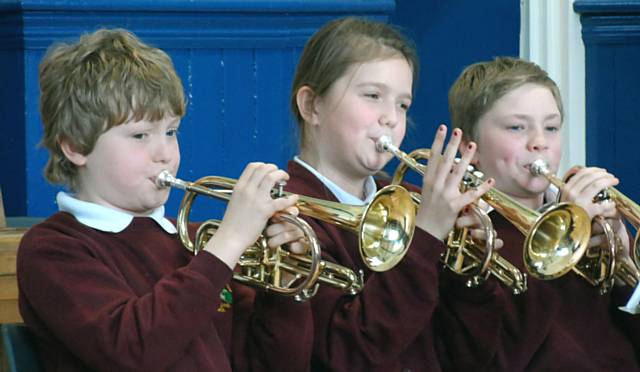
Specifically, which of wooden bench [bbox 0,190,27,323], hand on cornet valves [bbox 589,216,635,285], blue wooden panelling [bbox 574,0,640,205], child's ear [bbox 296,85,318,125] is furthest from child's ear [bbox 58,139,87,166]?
blue wooden panelling [bbox 574,0,640,205]

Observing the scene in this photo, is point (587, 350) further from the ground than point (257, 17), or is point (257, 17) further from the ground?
point (257, 17)

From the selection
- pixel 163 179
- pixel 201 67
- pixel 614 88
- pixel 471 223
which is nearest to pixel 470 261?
pixel 471 223

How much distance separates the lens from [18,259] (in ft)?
7.82

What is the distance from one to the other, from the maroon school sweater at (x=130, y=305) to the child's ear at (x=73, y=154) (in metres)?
0.11

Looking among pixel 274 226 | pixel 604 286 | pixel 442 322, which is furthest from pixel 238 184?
pixel 604 286

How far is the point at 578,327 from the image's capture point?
2857 mm

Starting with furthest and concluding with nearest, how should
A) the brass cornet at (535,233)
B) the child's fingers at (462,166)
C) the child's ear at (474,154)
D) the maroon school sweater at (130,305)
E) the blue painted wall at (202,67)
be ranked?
1. the blue painted wall at (202,67)
2. the child's ear at (474,154)
3. the brass cornet at (535,233)
4. the child's fingers at (462,166)
5. the maroon school sweater at (130,305)

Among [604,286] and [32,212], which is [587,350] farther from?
[32,212]

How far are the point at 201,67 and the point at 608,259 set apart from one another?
1.38 meters

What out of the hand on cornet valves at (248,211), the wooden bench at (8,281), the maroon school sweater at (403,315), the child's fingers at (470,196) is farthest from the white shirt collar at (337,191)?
the wooden bench at (8,281)

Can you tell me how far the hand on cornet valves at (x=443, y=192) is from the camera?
8.32 ft

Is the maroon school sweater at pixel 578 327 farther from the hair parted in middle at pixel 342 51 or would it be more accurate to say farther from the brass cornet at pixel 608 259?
the hair parted in middle at pixel 342 51

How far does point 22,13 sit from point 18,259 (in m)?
1.33

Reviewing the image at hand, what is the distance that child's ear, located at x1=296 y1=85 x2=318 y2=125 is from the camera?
284cm
